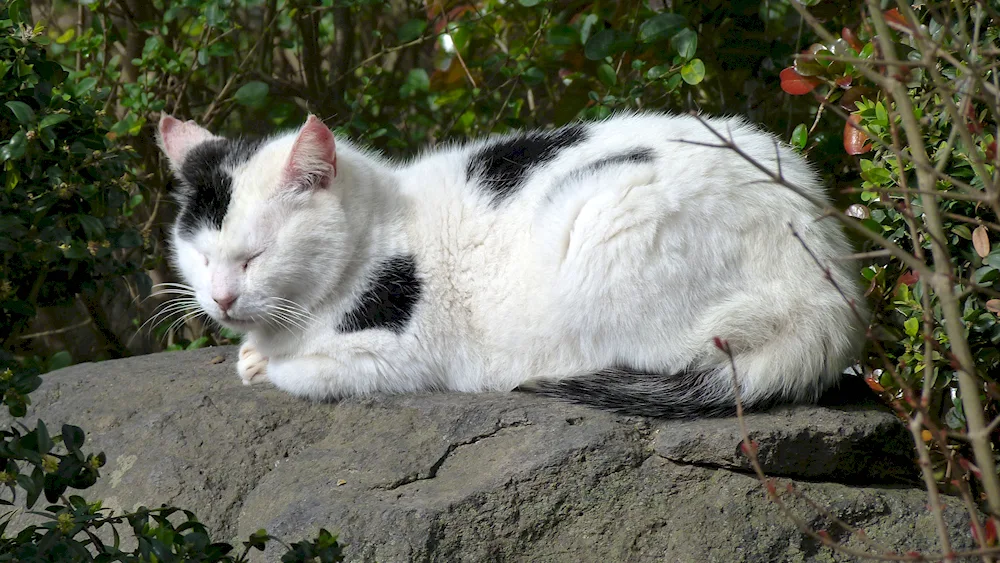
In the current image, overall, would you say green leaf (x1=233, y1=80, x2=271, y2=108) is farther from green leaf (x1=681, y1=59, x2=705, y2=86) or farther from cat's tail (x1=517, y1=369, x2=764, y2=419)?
cat's tail (x1=517, y1=369, x2=764, y2=419)

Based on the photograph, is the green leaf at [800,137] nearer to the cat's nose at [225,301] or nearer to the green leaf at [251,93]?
the cat's nose at [225,301]

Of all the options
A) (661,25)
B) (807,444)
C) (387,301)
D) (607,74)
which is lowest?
(807,444)

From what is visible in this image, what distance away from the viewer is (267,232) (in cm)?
322

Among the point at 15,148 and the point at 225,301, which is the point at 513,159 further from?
the point at 15,148

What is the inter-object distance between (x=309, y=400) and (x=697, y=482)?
1365 millimetres

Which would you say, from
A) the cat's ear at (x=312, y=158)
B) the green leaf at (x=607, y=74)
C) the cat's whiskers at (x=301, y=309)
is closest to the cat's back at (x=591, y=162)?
the cat's ear at (x=312, y=158)

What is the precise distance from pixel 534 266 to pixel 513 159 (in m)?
0.49

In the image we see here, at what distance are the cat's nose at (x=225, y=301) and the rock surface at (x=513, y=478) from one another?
1.16ft

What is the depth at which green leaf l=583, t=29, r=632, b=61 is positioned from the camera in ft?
14.6

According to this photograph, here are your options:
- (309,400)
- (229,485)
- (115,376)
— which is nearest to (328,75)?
(115,376)

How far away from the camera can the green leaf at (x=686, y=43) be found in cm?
427

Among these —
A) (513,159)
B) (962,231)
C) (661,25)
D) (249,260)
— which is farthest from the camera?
(661,25)

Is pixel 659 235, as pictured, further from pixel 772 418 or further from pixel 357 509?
pixel 357 509

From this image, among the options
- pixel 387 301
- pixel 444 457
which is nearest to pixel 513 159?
pixel 387 301
